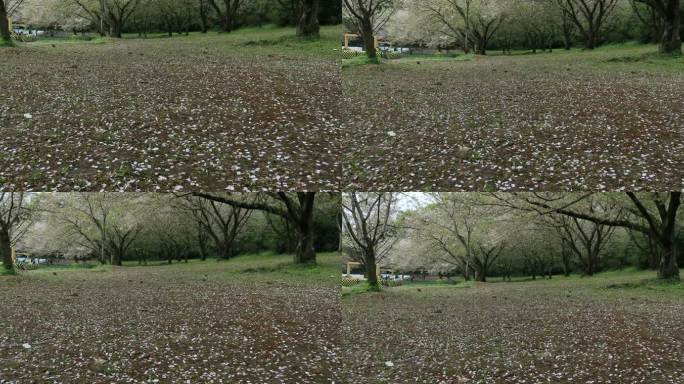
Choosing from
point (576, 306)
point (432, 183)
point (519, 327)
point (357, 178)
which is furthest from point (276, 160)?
point (576, 306)

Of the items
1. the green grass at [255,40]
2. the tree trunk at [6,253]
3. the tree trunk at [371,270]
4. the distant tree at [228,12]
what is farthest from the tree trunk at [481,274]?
the tree trunk at [6,253]

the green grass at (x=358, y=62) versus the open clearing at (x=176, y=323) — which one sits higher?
the green grass at (x=358, y=62)

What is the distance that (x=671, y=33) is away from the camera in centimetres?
2638

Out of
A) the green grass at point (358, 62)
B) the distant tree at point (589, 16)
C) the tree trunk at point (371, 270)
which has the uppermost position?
the distant tree at point (589, 16)

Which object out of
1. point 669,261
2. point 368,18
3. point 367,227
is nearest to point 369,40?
point 368,18

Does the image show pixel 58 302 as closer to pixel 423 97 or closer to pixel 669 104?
pixel 423 97

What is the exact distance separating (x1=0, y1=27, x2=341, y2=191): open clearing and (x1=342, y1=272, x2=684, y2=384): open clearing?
413 centimetres

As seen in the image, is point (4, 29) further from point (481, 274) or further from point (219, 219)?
point (481, 274)

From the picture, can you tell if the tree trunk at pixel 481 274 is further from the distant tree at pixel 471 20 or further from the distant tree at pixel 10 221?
the distant tree at pixel 10 221

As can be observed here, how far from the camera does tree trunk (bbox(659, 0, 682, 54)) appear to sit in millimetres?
26366

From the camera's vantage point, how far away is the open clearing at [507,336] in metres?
12.0

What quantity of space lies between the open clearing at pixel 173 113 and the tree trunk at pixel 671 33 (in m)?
17.2

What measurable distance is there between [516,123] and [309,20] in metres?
12.8

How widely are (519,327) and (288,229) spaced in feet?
24.5
